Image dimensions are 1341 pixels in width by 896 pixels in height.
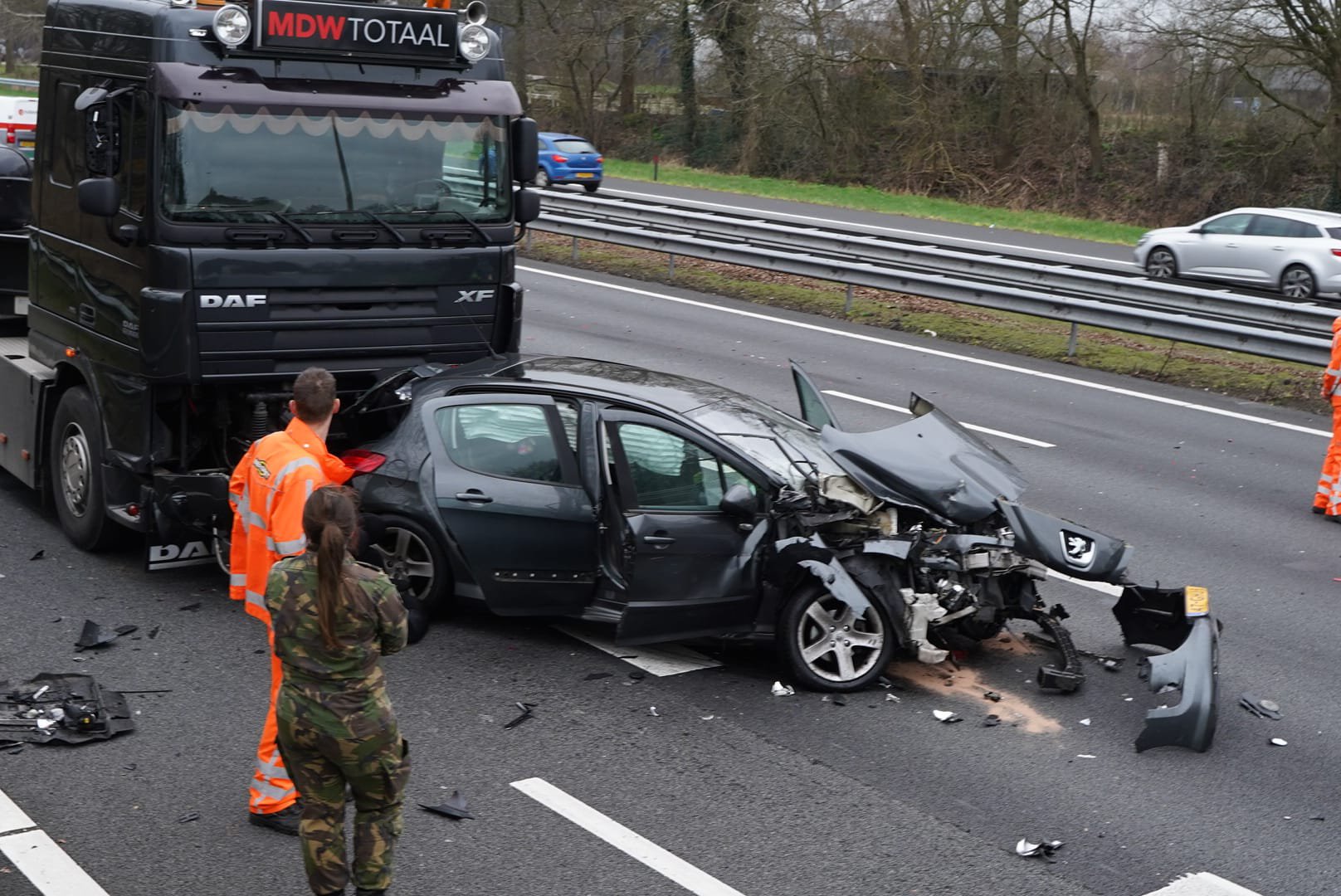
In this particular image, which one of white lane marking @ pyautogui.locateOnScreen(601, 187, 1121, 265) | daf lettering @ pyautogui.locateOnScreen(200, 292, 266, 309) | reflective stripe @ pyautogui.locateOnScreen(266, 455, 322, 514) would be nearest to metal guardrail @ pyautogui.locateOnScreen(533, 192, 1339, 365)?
white lane marking @ pyautogui.locateOnScreen(601, 187, 1121, 265)

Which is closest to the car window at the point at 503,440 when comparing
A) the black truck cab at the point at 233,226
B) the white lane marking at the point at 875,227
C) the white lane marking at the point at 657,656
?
the white lane marking at the point at 657,656

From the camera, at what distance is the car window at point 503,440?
7836mm

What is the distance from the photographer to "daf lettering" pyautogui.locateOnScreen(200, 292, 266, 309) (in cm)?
822

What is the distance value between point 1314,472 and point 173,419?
944cm

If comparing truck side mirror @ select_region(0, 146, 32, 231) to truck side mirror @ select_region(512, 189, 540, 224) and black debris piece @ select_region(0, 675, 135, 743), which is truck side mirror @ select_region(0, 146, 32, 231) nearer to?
truck side mirror @ select_region(512, 189, 540, 224)

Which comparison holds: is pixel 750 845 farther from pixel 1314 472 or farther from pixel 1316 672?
pixel 1314 472

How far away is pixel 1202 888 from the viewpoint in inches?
219

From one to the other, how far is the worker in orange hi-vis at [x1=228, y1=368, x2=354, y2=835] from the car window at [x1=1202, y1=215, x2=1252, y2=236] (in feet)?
70.3

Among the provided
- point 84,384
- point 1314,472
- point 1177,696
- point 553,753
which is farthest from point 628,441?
point 1314,472

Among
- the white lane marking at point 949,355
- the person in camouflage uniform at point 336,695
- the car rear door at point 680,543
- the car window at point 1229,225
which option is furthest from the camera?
the car window at point 1229,225

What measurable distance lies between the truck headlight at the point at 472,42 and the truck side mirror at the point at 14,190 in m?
4.26

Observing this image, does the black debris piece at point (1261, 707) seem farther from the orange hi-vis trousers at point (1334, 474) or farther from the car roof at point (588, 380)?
the orange hi-vis trousers at point (1334, 474)

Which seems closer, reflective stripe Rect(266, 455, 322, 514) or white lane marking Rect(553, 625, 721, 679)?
reflective stripe Rect(266, 455, 322, 514)

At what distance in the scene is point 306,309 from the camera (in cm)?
860
